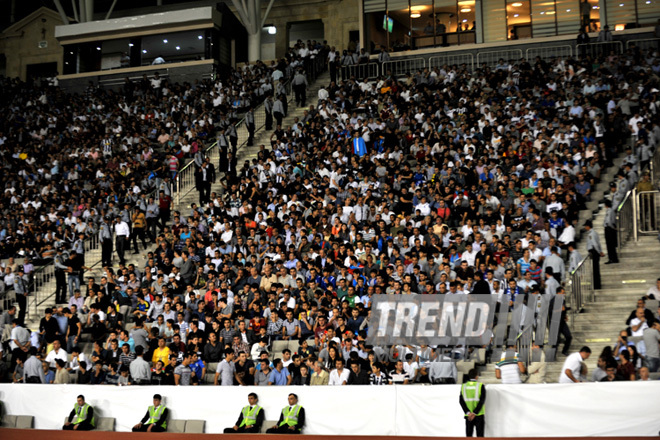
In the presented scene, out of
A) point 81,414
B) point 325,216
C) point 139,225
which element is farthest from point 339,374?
point 139,225

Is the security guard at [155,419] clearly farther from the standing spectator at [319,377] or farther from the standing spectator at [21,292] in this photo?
the standing spectator at [21,292]

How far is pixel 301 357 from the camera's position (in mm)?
16578

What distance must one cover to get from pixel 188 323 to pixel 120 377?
2.15m

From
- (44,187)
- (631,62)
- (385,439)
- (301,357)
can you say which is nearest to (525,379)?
(385,439)

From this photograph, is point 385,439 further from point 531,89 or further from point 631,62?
point 631,62

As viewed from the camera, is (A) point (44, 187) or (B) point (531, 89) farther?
(A) point (44, 187)

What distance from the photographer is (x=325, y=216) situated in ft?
72.1

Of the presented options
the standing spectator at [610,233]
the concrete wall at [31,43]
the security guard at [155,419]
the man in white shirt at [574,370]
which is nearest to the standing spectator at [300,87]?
the standing spectator at [610,233]

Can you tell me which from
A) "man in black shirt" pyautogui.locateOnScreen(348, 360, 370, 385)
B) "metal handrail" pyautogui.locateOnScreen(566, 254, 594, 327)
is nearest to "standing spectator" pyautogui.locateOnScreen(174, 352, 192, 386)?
"man in black shirt" pyautogui.locateOnScreen(348, 360, 370, 385)

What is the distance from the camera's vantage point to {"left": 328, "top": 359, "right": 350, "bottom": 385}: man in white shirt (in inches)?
605

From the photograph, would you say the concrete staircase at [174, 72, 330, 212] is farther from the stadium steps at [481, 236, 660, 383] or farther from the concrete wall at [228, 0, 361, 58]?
the stadium steps at [481, 236, 660, 383]

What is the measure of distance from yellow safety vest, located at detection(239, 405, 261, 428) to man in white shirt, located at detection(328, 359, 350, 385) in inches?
63.6

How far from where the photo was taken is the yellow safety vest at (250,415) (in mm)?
14594

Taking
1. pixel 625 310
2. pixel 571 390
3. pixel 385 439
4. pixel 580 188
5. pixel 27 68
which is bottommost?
pixel 385 439
